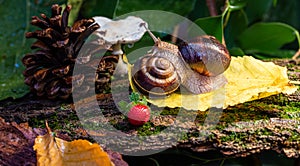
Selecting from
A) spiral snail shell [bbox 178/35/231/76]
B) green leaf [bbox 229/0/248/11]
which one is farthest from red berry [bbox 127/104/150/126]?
green leaf [bbox 229/0/248/11]

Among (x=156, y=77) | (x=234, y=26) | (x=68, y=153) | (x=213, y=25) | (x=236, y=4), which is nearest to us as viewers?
(x=68, y=153)

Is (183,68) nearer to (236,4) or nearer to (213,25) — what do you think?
(213,25)

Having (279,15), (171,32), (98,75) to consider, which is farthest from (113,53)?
(279,15)

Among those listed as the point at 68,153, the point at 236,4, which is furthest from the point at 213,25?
the point at 68,153

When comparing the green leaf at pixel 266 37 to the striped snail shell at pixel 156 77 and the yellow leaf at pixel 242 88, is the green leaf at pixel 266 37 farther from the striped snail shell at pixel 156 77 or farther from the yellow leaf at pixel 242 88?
the striped snail shell at pixel 156 77

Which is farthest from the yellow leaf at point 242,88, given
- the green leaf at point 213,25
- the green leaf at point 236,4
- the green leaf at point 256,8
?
the green leaf at point 256,8

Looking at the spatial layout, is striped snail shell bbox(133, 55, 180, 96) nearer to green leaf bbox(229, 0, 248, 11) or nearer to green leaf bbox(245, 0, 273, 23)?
green leaf bbox(229, 0, 248, 11)

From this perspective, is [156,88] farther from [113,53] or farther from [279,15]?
[279,15]

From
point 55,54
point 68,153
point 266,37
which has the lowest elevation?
point 68,153
